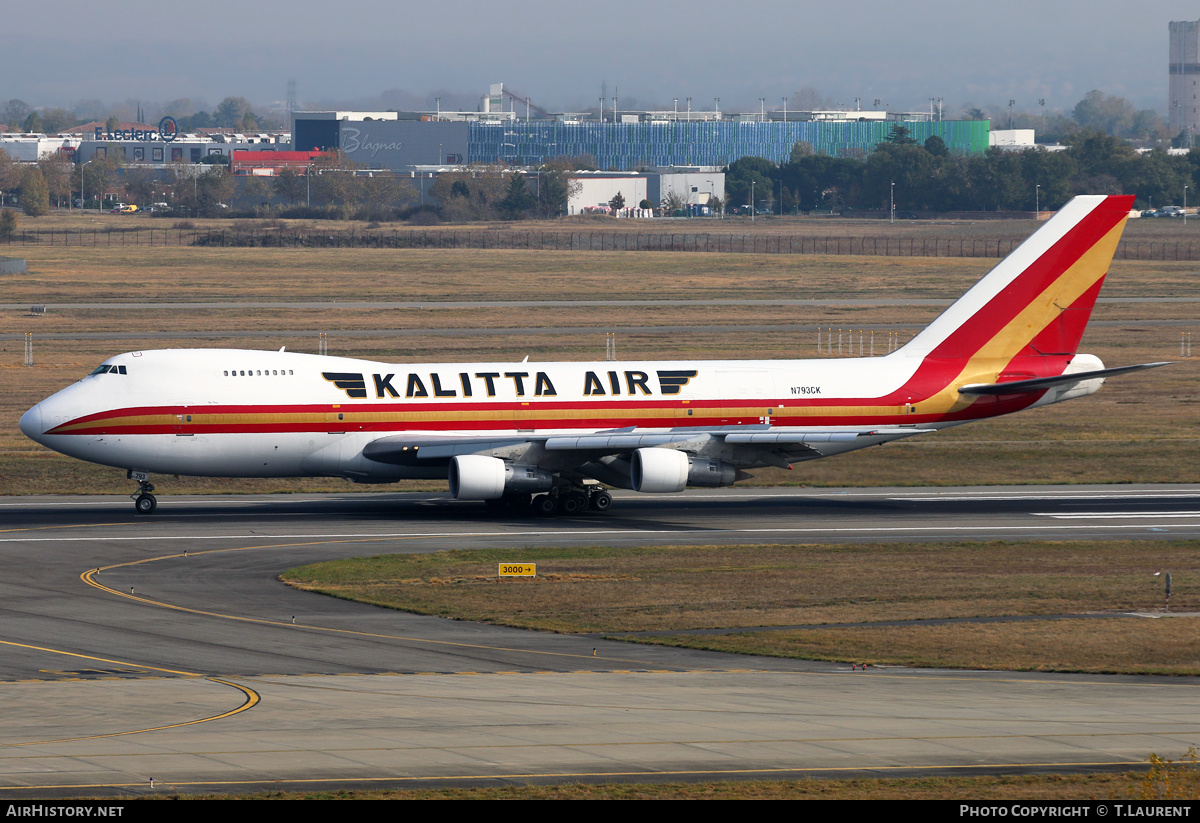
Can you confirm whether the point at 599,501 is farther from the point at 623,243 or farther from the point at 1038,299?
the point at 623,243

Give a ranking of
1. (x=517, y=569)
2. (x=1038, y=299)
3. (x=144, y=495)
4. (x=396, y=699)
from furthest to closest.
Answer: (x=1038, y=299)
(x=144, y=495)
(x=517, y=569)
(x=396, y=699)

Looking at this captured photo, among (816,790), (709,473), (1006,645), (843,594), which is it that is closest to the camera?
(816,790)

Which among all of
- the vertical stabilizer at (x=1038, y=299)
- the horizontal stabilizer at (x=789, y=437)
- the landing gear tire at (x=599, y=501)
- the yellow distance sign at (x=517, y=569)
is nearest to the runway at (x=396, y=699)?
the yellow distance sign at (x=517, y=569)

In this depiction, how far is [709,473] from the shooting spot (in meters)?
46.0

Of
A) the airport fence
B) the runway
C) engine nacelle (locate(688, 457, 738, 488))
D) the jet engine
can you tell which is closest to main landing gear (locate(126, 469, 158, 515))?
the runway

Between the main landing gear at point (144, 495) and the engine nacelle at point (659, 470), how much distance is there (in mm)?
15743

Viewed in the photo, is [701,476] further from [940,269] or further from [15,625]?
[940,269]

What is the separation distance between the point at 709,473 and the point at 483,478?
283 inches

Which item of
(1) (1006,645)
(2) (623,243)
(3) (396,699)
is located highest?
(2) (623,243)

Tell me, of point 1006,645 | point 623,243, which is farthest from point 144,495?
point 623,243

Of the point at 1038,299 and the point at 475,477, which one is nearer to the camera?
the point at 475,477

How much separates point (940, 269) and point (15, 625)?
12089 cm

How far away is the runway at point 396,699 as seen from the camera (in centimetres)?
2031

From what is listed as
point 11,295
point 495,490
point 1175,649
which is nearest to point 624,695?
point 1175,649
